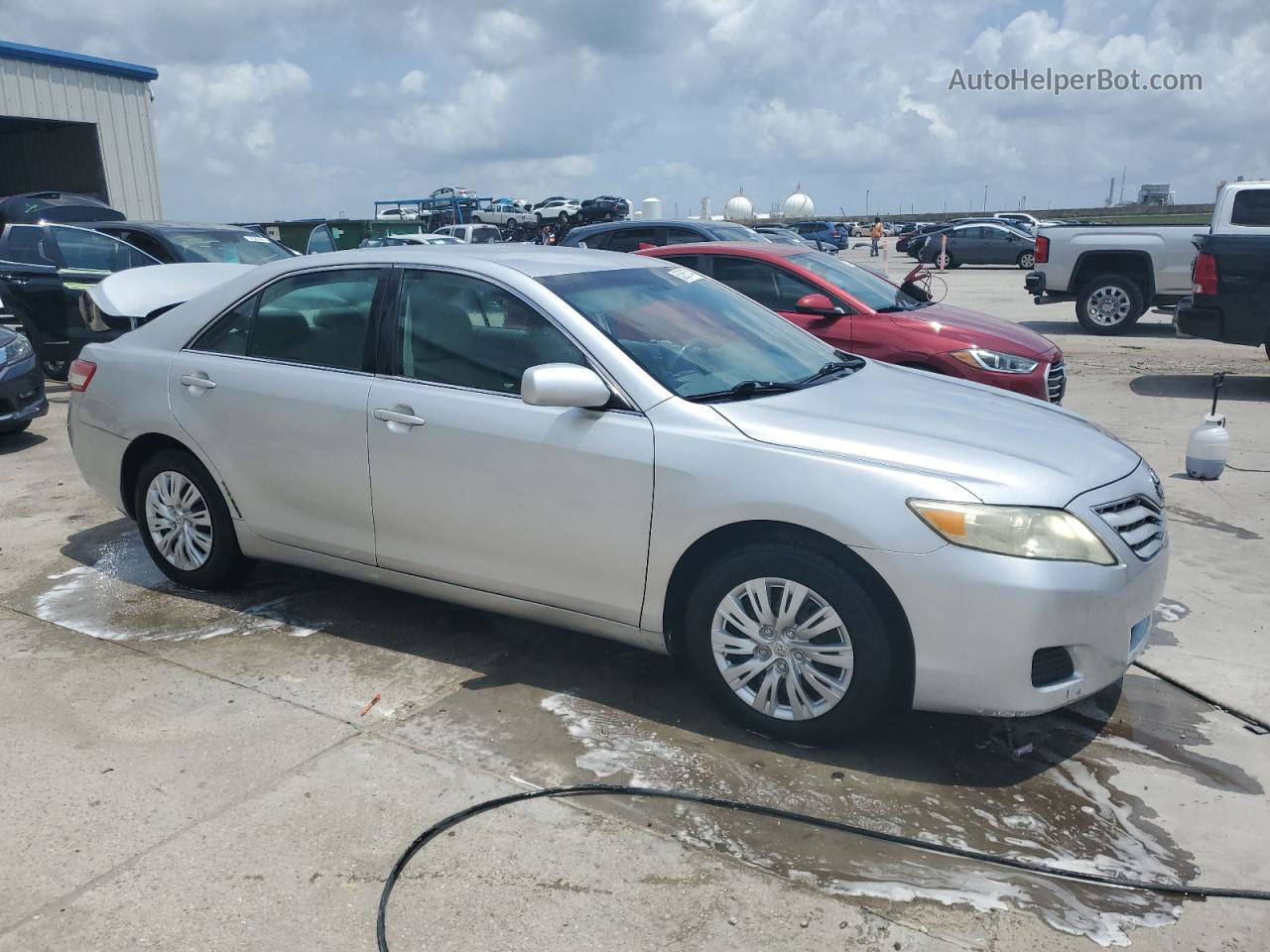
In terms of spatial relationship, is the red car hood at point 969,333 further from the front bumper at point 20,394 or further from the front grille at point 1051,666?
the front bumper at point 20,394

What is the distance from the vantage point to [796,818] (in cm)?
311

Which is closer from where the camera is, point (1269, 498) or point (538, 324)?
point (538, 324)

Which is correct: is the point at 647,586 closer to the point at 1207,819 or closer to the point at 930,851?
the point at 930,851

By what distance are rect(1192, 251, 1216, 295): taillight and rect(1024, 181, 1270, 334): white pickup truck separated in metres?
3.93

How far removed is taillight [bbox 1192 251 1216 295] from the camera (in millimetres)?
9852

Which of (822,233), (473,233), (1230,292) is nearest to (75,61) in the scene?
(473,233)

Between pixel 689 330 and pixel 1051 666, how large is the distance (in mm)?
1838

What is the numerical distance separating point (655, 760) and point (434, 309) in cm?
194

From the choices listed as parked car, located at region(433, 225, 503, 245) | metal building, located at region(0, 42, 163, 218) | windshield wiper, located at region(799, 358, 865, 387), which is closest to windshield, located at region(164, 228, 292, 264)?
windshield wiper, located at region(799, 358, 865, 387)

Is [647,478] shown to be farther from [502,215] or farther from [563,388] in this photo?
[502,215]

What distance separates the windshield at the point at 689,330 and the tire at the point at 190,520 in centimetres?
190

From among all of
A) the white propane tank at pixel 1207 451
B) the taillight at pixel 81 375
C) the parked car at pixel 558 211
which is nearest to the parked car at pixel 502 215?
the parked car at pixel 558 211

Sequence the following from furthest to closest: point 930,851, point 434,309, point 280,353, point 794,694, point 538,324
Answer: point 280,353, point 434,309, point 538,324, point 794,694, point 930,851

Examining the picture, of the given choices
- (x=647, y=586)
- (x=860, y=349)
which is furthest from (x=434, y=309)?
(x=860, y=349)
